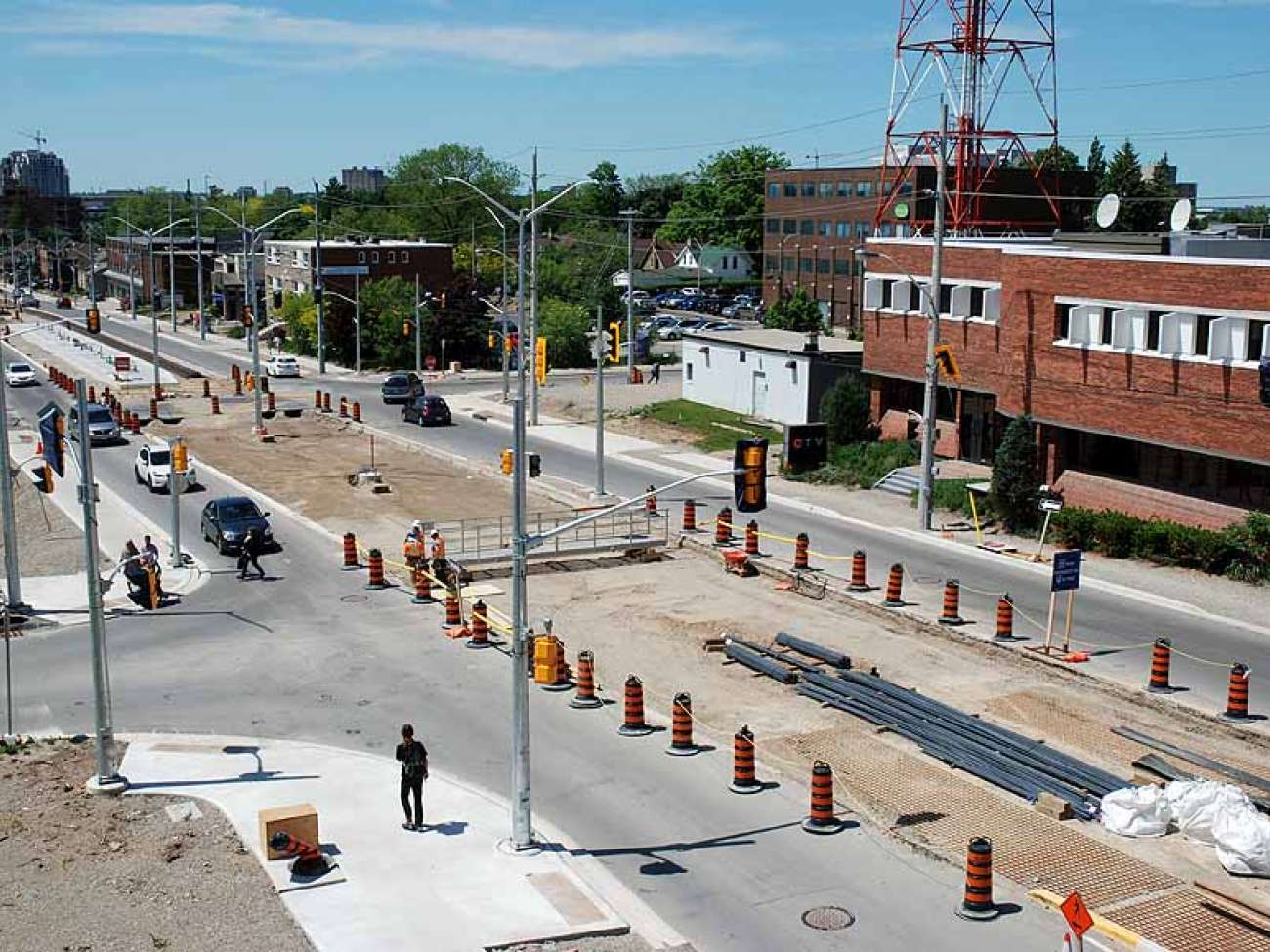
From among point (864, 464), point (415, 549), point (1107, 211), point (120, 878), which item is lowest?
point (120, 878)

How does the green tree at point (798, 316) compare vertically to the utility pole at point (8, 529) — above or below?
above

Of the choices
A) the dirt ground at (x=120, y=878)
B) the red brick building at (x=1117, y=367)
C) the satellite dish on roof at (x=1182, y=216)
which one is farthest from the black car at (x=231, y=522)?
the satellite dish on roof at (x=1182, y=216)

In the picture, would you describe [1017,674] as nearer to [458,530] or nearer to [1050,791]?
[1050,791]

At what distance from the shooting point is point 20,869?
732 inches

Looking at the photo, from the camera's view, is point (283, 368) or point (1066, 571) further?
point (283, 368)

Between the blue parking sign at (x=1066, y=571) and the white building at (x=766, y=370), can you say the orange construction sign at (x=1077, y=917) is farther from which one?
the white building at (x=766, y=370)

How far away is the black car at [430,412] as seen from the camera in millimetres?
62875

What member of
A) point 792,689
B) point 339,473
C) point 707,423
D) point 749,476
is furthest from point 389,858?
point 707,423

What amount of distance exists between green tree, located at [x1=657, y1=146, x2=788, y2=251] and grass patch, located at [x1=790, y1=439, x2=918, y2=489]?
353 ft

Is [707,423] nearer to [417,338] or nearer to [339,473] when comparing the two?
[339,473]

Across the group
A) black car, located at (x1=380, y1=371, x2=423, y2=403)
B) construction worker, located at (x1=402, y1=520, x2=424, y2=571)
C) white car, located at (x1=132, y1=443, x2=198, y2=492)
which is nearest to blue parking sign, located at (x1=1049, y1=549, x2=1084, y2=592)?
construction worker, located at (x1=402, y1=520, x2=424, y2=571)

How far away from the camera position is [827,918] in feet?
55.8

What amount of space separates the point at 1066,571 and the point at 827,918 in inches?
505

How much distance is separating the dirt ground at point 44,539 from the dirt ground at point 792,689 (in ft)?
39.6
